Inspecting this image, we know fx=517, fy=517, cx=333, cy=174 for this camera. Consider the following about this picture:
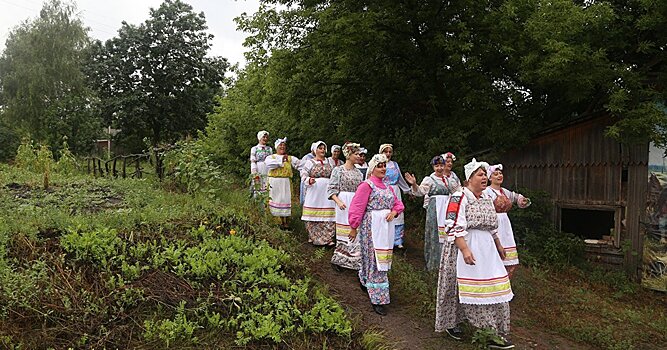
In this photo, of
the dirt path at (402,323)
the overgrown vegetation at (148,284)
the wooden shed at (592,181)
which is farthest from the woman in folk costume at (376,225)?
the wooden shed at (592,181)

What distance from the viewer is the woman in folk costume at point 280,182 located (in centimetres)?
869

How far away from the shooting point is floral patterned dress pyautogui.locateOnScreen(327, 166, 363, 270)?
23.0ft

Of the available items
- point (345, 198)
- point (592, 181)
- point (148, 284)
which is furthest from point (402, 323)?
point (592, 181)

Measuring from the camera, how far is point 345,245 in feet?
23.2

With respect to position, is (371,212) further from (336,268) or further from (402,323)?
(336,268)

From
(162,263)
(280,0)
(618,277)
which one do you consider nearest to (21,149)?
(280,0)

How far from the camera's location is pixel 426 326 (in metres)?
5.70

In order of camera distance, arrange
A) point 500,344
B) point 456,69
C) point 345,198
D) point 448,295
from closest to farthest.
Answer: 1. point 500,344
2. point 448,295
3. point 345,198
4. point 456,69

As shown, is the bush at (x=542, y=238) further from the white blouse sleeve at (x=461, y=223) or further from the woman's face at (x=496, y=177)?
the white blouse sleeve at (x=461, y=223)

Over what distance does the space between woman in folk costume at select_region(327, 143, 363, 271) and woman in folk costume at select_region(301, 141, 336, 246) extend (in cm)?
101

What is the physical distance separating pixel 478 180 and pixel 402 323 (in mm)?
1829

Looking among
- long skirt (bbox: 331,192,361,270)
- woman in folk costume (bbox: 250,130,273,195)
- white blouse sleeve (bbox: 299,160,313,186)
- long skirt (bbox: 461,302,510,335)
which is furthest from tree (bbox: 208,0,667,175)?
long skirt (bbox: 461,302,510,335)

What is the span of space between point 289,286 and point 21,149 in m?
10.4

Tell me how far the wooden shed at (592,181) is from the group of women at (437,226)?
369 centimetres
